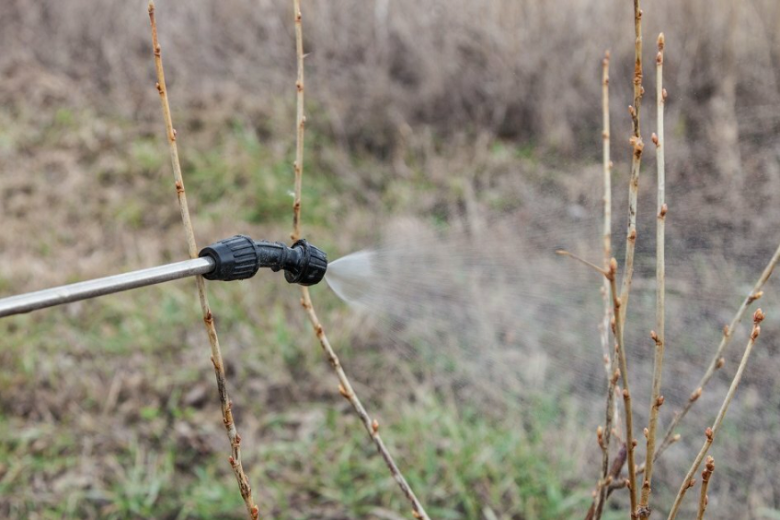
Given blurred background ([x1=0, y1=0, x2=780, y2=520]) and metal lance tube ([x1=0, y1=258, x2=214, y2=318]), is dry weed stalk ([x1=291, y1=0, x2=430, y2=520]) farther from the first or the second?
blurred background ([x1=0, y1=0, x2=780, y2=520])

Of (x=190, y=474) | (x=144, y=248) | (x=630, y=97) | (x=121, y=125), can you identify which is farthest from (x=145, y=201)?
(x=630, y=97)

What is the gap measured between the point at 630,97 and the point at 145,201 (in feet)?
9.56

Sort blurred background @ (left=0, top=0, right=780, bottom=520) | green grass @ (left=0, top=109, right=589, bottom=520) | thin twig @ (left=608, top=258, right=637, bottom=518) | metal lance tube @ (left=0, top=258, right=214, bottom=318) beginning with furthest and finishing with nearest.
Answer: blurred background @ (left=0, top=0, right=780, bottom=520)
green grass @ (left=0, top=109, right=589, bottom=520)
thin twig @ (left=608, top=258, right=637, bottom=518)
metal lance tube @ (left=0, top=258, right=214, bottom=318)

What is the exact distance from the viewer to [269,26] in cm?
521

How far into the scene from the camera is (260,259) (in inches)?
41.8

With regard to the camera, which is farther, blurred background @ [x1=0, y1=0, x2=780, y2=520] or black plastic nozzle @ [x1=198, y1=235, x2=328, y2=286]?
blurred background @ [x1=0, y1=0, x2=780, y2=520]

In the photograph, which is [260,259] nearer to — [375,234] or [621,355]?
[621,355]

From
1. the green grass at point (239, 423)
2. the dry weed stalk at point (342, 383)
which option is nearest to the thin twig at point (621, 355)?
the dry weed stalk at point (342, 383)

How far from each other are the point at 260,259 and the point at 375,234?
9.63ft

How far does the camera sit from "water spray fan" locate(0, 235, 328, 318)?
793mm

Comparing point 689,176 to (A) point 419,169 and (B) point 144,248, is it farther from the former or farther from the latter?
(B) point 144,248

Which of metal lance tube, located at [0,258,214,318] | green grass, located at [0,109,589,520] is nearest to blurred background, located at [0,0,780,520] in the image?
green grass, located at [0,109,589,520]

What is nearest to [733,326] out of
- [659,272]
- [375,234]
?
[659,272]

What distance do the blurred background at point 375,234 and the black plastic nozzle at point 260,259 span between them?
1.46 meters
